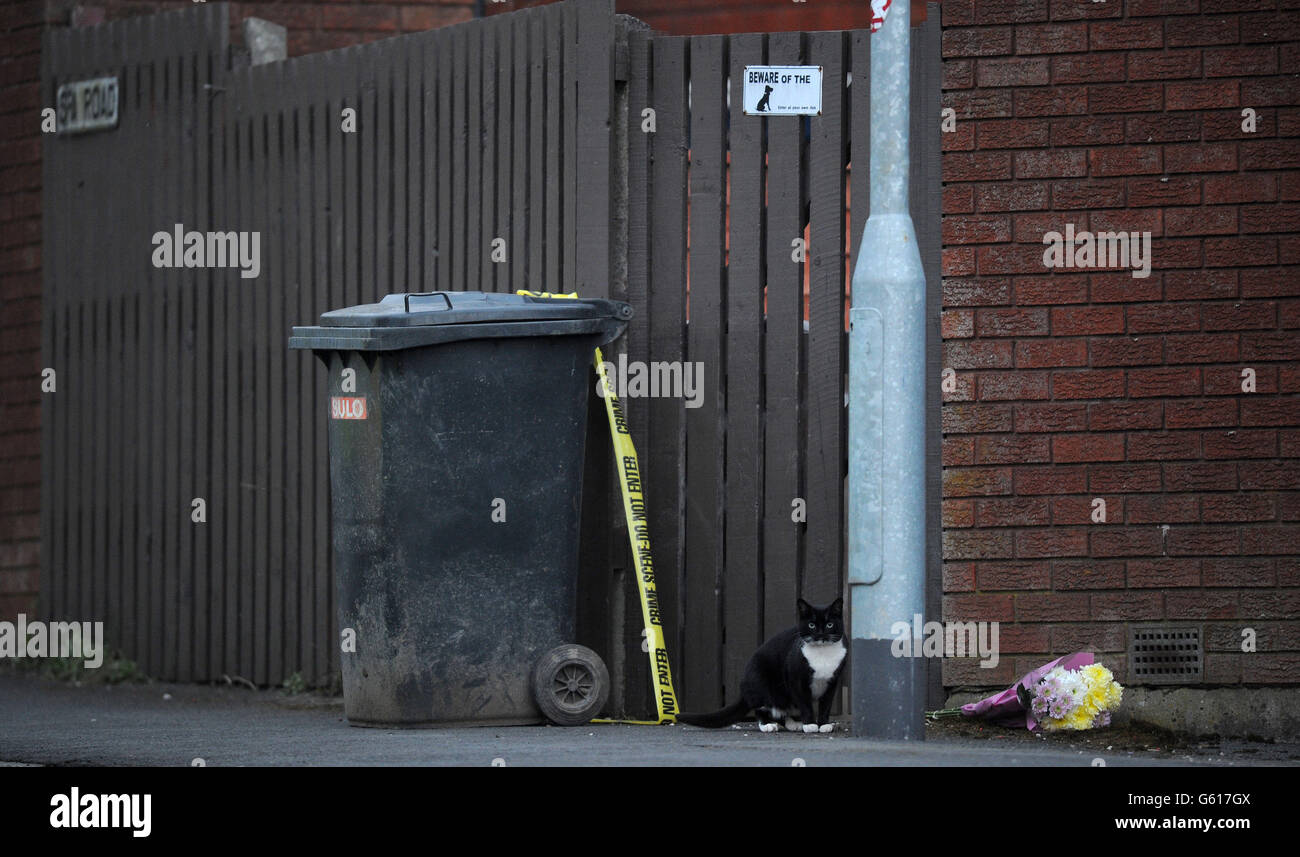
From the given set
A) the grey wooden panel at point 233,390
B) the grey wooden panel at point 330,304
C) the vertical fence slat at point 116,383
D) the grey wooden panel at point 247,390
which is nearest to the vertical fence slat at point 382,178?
the grey wooden panel at point 330,304

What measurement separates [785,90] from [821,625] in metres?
2.33

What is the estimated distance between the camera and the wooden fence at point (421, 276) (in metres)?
7.30

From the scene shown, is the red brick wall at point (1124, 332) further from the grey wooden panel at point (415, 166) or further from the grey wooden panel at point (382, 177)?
the grey wooden panel at point (382, 177)

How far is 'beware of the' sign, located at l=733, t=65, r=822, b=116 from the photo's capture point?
24.0 feet

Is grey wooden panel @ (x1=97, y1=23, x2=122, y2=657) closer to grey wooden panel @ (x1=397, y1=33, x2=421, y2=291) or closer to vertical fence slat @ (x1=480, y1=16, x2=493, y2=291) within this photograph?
grey wooden panel @ (x1=397, y1=33, x2=421, y2=291)

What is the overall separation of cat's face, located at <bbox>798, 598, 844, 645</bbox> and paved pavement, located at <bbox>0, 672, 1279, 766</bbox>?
36cm

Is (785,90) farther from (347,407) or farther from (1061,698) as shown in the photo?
(1061,698)

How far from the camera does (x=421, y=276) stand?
8031 mm

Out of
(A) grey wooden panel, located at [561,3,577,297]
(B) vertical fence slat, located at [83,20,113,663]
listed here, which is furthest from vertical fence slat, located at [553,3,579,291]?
(B) vertical fence slat, located at [83,20,113,663]

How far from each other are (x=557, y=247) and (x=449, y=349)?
124cm

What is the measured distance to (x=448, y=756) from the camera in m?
5.32

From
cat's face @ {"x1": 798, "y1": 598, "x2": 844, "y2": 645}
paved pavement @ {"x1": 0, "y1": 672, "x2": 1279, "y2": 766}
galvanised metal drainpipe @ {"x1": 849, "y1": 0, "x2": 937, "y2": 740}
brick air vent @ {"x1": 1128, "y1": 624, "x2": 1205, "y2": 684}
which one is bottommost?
paved pavement @ {"x1": 0, "y1": 672, "x2": 1279, "y2": 766}

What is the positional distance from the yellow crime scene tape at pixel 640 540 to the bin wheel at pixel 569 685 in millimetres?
465

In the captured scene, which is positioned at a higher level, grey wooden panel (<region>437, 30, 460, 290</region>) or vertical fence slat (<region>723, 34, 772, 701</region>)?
grey wooden panel (<region>437, 30, 460, 290</region>)
